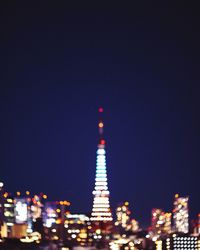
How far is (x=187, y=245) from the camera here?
141ft

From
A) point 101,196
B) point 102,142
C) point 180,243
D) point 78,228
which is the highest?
point 102,142

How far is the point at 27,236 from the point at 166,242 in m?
7.50

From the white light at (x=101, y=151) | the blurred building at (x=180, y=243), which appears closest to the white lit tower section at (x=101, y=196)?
the white light at (x=101, y=151)

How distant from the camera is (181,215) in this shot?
5372 cm

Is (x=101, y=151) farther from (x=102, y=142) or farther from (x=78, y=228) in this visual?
(x=78, y=228)

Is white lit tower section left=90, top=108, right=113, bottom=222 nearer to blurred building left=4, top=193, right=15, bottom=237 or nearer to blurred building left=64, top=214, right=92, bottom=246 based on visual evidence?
blurred building left=64, top=214, right=92, bottom=246

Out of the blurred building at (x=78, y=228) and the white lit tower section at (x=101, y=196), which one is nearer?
the blurred building at (x=78, y=228)

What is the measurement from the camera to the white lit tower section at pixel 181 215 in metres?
52.8

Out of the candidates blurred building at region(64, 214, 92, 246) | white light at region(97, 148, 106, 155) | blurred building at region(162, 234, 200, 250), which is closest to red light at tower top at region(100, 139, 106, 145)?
white light at region(97, 148, 106, 155)

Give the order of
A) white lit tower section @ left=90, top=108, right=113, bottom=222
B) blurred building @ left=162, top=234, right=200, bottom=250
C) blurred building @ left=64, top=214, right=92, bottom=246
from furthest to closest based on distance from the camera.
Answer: white lit tower section @ left=90, top=108, right=113, bottom=222 < blurred building @ left=162, top=234, right=200, bottom=250 < blurred building @ left=64, top=214, right=92, bottom=246

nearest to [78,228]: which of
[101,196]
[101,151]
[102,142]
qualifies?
[101,196]

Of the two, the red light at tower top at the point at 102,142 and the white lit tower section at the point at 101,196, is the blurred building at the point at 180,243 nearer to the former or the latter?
the white lit tower section at the point at 101,196

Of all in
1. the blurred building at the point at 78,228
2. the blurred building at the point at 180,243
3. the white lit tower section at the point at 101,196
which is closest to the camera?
the blurred building at the point at 78,228

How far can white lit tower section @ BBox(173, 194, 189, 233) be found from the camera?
52781 mm
